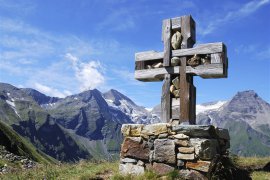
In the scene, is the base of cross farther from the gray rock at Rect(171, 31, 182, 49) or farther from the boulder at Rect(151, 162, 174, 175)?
the gray rock at Rect(171, 31, 182, 49)

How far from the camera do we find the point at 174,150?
1097 centimetres

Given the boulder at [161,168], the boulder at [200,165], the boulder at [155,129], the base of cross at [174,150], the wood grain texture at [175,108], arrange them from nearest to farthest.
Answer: the boulder at [200,165] < the base of cross at [174,150] < the boulder at [161,168] < the boulder at [155,129] < the wood grain texture at [175,108]

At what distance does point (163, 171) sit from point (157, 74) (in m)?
3.39

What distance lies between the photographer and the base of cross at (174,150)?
1069 centimetres

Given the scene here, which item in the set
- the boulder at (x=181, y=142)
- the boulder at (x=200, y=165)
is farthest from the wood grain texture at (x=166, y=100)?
the boulder at (x=200, y=165)

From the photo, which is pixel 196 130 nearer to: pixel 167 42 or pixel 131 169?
pixel 131 169

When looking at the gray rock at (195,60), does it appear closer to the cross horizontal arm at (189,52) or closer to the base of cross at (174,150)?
the cross horizontal arm at (189,52)

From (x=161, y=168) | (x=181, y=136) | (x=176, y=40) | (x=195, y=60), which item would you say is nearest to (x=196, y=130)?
(x=181, y=136)

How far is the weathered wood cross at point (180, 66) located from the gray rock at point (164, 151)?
45.5 inches

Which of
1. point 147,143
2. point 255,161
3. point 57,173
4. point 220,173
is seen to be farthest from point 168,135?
point 255,161

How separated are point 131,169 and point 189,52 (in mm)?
4085

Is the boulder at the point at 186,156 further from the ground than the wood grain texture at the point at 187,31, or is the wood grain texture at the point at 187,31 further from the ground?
the wood grain texture at the point at 187,31

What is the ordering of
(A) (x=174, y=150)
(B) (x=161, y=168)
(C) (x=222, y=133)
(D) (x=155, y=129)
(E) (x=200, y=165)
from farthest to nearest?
1. (C) (x=222, y=133)
2. (D) (x=155, y=129)
3. (B) (x=161, y=168)
4. (A) (x=174, y=150)
5. (E) (x=200, y=165)

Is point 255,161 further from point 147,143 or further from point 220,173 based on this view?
point 147,143
